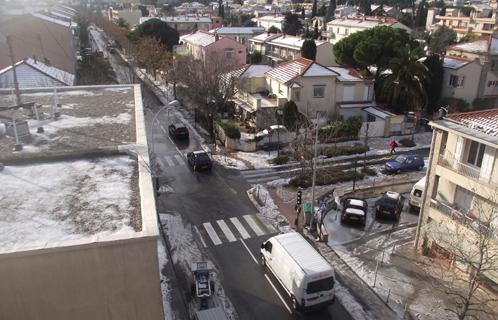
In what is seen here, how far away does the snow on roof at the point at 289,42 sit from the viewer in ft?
200

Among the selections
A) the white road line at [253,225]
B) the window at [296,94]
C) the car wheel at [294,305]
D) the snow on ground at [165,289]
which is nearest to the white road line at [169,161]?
the white road line at [253,225]

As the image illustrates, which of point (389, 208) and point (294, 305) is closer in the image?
point (294, 305)

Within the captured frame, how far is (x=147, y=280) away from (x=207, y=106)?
3003cm

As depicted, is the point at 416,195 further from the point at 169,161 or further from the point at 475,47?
the point at 475,47

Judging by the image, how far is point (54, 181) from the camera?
14.2m

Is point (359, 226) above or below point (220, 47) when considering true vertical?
below

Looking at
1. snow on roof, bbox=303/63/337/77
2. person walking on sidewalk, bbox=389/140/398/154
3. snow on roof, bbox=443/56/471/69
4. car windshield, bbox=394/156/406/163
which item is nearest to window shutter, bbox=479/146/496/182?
car windshield, bbox=394/156/406/163

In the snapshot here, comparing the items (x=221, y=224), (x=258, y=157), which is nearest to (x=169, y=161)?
(x=258, y=157)

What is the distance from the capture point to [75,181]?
558 inches

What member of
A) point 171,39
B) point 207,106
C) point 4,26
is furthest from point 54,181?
point 171,39

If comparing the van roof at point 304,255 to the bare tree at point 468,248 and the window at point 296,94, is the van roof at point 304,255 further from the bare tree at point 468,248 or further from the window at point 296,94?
the window at point 296,94

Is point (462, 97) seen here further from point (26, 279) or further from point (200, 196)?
point (26, 279)

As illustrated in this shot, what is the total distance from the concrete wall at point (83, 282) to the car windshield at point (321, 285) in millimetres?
7157

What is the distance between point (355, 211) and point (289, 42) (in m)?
45.8
